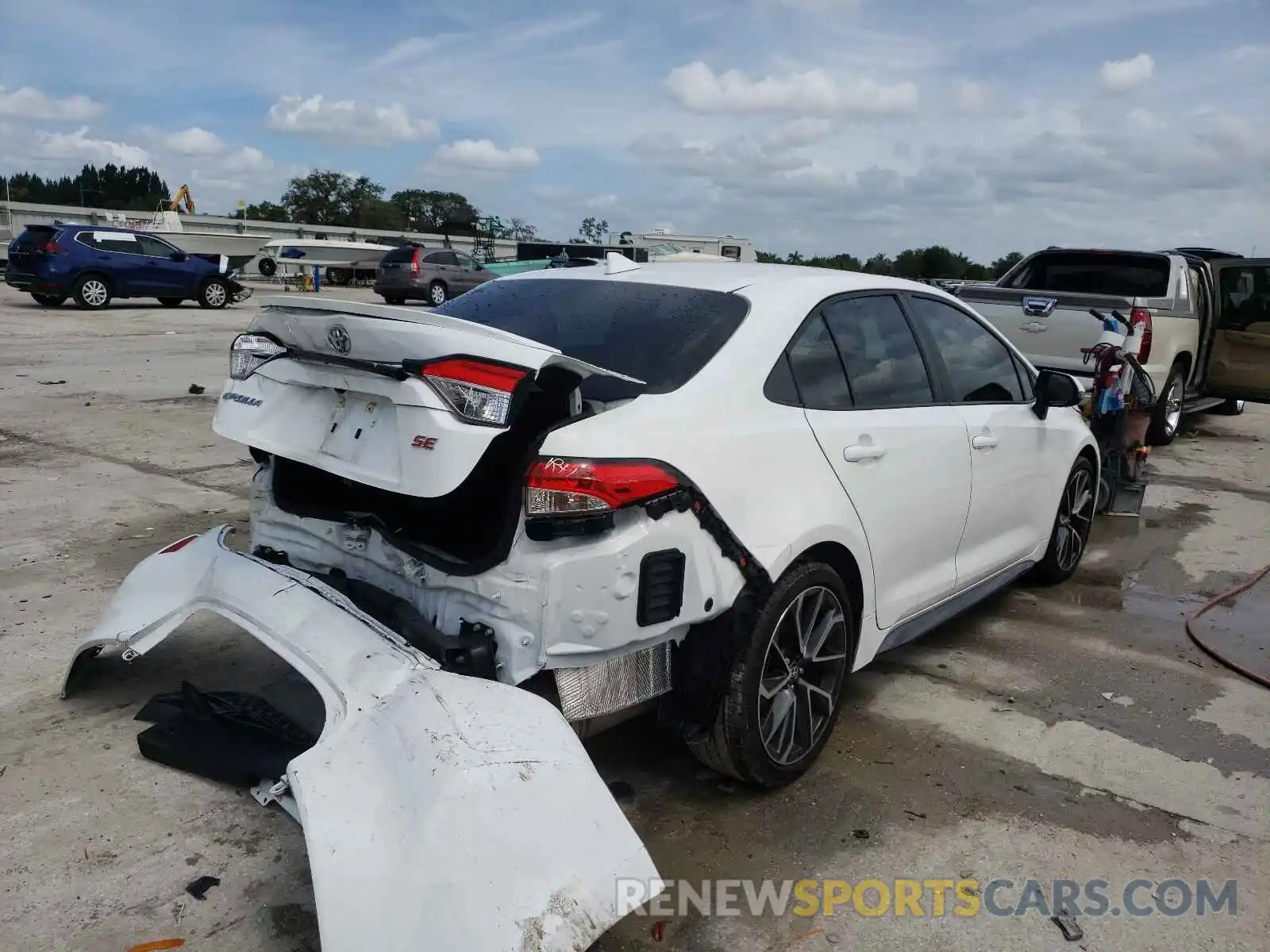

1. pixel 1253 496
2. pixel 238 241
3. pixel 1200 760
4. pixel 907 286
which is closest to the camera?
pixel 1200 760

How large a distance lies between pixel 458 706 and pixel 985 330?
128 inches

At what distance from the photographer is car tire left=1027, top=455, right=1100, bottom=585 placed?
5.34 metres

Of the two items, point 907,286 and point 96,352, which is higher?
point 907,286

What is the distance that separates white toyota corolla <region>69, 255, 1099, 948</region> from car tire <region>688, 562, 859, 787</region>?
1cm

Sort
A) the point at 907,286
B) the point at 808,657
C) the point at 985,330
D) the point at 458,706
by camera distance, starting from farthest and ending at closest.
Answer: the point at 985,330 → the point at 907,286 → the point at 808,657 → the point at 458,706

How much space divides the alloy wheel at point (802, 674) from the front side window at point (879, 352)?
0.78 metres

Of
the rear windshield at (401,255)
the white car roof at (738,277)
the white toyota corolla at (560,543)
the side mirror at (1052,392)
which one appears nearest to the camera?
the white toyota corolla at (560,543)

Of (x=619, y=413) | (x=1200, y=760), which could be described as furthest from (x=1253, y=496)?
(x=619, y=413)

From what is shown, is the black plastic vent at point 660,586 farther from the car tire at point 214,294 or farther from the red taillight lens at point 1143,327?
the car tire at point 214,294

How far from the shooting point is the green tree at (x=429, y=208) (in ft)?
212

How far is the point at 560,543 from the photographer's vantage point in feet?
8.88

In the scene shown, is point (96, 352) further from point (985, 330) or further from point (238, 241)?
point (238, 241)

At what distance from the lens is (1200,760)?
143 inches

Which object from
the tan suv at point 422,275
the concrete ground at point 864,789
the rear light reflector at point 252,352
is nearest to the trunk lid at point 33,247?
the tan suv at point 422,275
